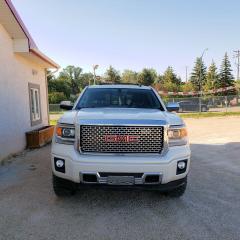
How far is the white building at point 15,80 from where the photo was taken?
876 centimetres

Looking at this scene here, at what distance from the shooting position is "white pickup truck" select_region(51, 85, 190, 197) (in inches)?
169

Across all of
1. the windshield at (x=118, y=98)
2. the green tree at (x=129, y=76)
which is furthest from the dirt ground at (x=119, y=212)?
the green tree at (x=129, y=76)

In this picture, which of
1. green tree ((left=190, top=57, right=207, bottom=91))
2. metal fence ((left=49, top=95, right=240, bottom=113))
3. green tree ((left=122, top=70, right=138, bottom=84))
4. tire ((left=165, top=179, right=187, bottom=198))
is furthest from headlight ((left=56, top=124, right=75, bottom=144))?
green tree ((left=122, top=70, right=138, bottom=84))

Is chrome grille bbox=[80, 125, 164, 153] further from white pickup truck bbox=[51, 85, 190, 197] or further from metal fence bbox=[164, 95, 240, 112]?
metal fence bbox=[164, 95, 240, 112]

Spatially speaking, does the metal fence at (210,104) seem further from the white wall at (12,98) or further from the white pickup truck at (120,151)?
the white pickup truck at (120,151)

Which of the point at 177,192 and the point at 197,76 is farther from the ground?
the point at 197,76

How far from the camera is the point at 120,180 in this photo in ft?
14.1

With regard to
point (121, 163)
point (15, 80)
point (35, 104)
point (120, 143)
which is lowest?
point (121, 163)

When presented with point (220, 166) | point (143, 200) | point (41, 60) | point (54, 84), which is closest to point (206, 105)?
point (41, 60)

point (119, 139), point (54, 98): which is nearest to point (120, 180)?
point (119, 139)

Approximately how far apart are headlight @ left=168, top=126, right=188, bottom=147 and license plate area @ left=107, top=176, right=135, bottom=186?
0.75 metres

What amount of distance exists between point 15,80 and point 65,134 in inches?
241

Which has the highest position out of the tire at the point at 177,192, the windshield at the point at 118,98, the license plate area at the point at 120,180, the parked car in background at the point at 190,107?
the windshield at the point at 118,98

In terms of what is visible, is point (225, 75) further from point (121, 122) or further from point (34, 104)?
point (121, 122)
